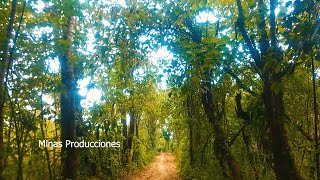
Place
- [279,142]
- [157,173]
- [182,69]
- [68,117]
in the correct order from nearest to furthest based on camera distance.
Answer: [279,142] < [182,69] < [68,117] < [157,173]

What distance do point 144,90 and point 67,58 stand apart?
8754 millimetres

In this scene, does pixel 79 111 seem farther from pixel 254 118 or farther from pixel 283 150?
pixel 283 150

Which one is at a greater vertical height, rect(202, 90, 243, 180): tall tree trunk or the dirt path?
rect(202, 90, 243, 180): tall tree trunk

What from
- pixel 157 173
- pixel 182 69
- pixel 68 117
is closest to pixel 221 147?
pixel 182 69

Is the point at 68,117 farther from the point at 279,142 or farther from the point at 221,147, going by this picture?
the point at 279,142

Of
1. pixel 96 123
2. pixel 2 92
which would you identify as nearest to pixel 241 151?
pixel 96 123

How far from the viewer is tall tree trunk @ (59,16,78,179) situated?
7207 millimetres

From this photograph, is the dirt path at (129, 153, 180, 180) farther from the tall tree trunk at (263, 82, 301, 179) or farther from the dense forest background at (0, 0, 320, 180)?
the tall tree trunk at (263, 82, 301, 179)

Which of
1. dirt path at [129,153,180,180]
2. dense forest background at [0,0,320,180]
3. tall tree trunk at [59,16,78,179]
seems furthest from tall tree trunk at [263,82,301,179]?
dirt path at [129,153,180,180]

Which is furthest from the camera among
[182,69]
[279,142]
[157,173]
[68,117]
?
[157,173]

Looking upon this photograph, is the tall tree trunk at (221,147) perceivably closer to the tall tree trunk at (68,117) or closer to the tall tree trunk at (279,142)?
the tall tree trunk at (279,142)

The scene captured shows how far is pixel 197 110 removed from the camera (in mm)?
10766

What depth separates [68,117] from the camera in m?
7.51

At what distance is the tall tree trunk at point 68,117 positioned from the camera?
721 centimetres
